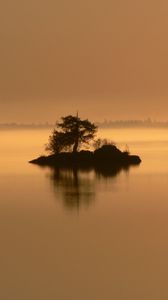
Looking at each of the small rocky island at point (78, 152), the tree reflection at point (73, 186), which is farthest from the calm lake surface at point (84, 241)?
the small rocky island at point (78, 152)

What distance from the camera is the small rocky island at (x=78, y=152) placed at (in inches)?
2031

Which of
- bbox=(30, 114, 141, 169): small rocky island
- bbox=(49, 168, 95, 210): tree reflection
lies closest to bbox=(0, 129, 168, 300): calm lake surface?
bbox=(49, 168, 95, 210): tree reflection

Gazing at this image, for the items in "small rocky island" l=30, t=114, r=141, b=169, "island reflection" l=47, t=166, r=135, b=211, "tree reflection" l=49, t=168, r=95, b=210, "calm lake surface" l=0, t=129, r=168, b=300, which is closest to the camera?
"calm lake surface" l=0, t=129, r=168, b=300

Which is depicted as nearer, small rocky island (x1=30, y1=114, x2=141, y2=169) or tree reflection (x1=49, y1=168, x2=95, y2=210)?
tree reflection (x1=49, y1=168, x2=95, y2=210)

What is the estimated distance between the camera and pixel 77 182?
124 ft

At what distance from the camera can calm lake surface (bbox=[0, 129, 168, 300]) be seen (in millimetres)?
15945

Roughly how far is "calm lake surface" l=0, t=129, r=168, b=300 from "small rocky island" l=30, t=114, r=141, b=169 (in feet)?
50.0

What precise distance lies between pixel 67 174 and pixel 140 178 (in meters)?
4.77

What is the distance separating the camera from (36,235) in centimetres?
2145

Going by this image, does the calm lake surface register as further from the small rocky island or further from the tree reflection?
the small rocky island

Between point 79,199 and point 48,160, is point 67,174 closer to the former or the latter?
point 48,160

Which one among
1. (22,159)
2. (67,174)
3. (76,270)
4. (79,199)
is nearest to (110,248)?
(76,270)

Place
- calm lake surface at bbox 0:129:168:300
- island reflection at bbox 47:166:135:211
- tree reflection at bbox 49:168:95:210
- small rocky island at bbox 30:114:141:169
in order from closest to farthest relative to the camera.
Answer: calm lake surface at bbox 0:129:168:300 → tree reflection at bbox 49:168:95:210 → island reflection at bbox 47:166:135:211 → small rocky island at bbox 30:114:141:169

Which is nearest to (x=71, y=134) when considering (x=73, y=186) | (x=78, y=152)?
(x=78, y=152)
